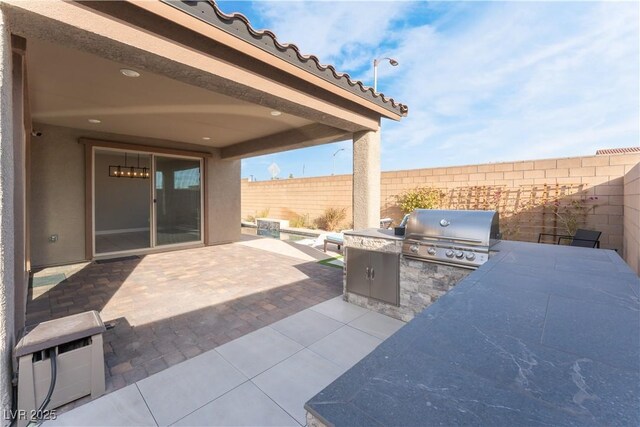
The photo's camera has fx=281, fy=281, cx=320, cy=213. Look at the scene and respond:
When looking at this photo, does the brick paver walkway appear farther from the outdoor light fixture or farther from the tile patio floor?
the outdoor light fixture

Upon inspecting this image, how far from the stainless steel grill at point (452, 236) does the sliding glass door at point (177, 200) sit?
26.1ft

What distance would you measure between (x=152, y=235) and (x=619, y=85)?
41.1ft

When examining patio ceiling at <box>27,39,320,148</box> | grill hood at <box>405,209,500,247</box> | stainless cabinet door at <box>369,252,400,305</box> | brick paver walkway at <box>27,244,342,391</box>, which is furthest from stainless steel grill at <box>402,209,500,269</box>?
patio ceiling at <box>27,39,320,148</box>

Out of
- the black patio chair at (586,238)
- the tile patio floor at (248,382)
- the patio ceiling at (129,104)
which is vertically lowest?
the tile patio floor at (248,382)

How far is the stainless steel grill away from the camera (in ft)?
10.6

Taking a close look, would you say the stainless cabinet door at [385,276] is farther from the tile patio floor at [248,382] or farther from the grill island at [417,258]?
the tile patio floor at [248,382]

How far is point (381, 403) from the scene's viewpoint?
0.81 m

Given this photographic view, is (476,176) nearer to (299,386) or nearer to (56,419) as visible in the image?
(299,386)

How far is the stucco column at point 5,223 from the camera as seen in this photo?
194cm

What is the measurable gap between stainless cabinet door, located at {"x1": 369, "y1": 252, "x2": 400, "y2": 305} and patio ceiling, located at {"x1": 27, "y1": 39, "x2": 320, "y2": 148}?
3.53 metres

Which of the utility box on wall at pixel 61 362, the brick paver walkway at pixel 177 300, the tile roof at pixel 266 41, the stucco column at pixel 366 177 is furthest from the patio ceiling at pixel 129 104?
the brick paver walkway at pixel 177 300

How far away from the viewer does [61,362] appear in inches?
90.7

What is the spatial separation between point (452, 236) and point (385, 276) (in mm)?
1121

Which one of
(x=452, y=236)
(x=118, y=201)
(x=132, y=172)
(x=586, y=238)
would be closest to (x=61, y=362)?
(x=452, y=236)
